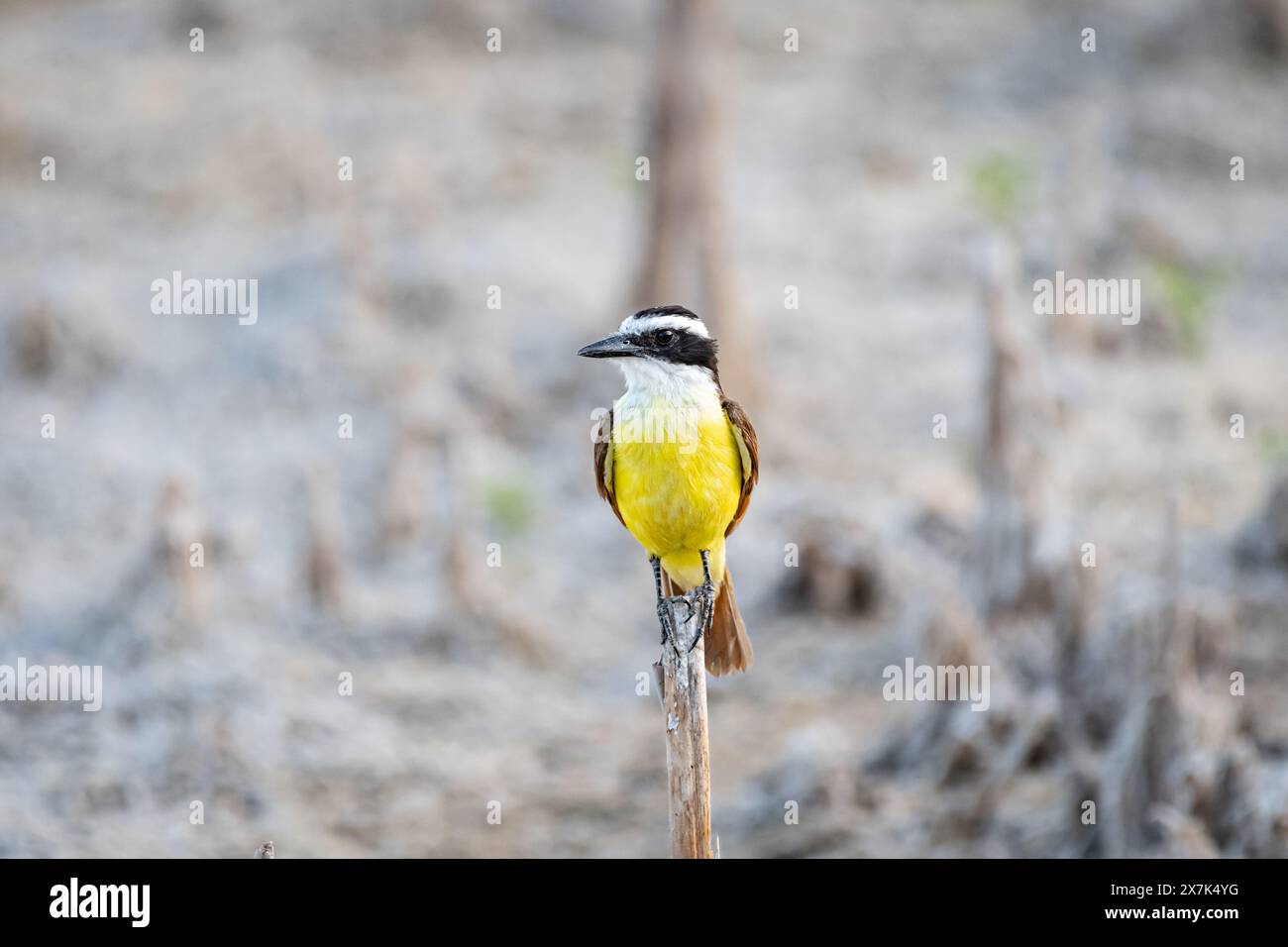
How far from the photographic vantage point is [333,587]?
13.3 meters

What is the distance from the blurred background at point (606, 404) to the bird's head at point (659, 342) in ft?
12.5

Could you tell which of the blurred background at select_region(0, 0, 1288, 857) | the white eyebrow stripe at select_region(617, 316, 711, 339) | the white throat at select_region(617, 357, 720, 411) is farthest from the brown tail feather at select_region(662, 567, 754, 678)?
the blurred background at select_region(0, 0, 1288, 857)

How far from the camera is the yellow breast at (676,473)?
6.35 m

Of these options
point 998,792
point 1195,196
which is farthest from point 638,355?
point 1195,196

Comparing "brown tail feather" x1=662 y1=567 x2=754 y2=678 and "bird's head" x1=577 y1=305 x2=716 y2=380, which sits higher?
"bird's head" x1=577 y1=305 x2=716 y2=380

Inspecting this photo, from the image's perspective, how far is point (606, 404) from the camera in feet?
53.9

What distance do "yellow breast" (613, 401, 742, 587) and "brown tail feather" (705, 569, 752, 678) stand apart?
0.34m

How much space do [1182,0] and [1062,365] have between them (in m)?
10.6

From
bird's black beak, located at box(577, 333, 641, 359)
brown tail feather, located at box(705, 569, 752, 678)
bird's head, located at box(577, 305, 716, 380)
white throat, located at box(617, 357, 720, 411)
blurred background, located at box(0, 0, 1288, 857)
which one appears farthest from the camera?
blurred background, located at box(0, 0, 1288, 857)

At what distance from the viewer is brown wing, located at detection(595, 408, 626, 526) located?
660cm

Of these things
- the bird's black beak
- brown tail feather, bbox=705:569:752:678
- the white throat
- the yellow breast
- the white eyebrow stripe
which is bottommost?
brown tail feather, bbox=705:569:752:678

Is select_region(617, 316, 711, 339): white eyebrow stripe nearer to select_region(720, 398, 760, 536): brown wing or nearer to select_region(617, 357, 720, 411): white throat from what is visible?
select_region(617, 357, 720, 411): white throat

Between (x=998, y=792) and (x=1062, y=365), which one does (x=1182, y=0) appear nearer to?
(x=1062, y=365)

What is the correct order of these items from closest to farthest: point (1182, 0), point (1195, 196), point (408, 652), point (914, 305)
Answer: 1. point (408, 652)
2. point (914, 305)
3. point (1195, 196)
4. point (1182, 0)
